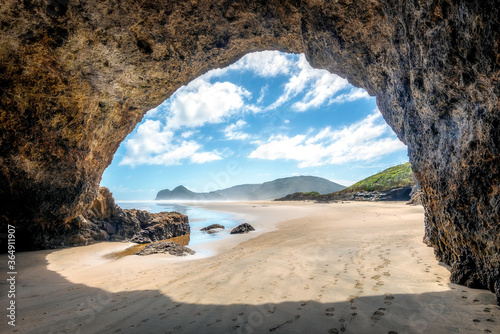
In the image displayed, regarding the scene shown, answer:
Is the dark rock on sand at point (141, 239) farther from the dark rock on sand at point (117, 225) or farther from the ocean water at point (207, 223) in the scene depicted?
the ocean water at point (207, 223)

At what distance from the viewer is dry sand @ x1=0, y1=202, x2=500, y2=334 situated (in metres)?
2.63

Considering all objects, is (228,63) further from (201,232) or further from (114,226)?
(114,226)

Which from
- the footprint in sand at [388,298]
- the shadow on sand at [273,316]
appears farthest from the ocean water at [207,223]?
the footprint in sand at [388,298]

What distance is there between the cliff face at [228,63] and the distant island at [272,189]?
308 feet

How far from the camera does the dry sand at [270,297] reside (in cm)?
263

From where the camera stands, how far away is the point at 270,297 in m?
3.44

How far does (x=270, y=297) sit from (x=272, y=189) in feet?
366

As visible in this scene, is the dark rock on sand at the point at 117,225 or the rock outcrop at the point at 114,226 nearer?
the rock outcrop at the point at 114,226

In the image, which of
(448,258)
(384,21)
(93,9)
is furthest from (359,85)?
(93,9)

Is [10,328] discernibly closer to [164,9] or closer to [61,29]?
[61,29]

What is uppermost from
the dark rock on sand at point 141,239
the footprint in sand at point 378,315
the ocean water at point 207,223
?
the footprint in sand at point 378,315

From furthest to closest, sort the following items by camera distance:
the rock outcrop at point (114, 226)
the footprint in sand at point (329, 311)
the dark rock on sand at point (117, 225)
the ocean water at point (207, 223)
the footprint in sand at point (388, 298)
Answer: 1. the ocean water at point (207, 223)
2. the dark rock on sand at point (117, 225)
3. the rock outcrop at point (114, 226)
4. the footprint in sand at point (388, 298)
5. the footprint in sand at point (329, 311)

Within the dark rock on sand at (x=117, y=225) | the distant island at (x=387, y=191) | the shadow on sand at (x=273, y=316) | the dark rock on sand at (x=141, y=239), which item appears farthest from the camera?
the distant island at (x=387, y=191)

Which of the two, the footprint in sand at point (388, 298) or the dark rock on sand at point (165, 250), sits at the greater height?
the footprint in sand at point (388, 298)
